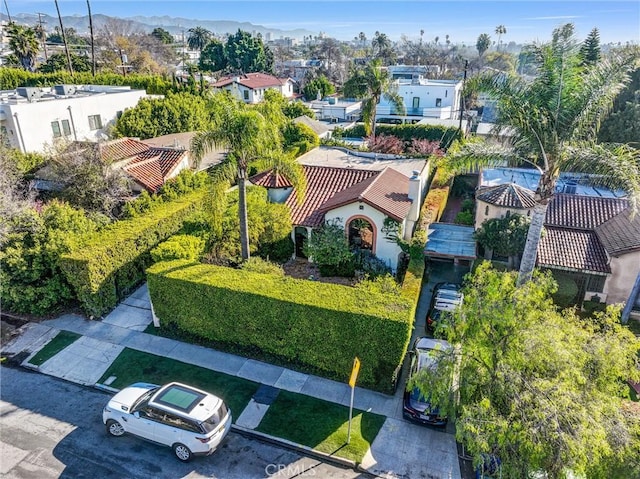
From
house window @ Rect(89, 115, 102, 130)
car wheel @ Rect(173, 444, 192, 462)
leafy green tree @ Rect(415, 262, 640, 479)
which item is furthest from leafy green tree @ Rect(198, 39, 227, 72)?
leafy green tree @ Rect(415, 262, 640, 479)

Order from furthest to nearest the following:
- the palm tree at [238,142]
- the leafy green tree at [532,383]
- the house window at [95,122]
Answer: the house window at [95,122] → the palm tree at [238,142] → the leafy green tree at [532,383]

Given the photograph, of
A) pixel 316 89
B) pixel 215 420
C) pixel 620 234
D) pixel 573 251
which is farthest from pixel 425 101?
pixel 215 420

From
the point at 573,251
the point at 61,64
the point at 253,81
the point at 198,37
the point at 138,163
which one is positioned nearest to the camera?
the point at 573,251

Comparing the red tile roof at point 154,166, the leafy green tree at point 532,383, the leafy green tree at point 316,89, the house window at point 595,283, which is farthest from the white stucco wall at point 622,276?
the leafy green tree at point 316,89

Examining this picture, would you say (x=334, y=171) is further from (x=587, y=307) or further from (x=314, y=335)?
(x=587, y=307)

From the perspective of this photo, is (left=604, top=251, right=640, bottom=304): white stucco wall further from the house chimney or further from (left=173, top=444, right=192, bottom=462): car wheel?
(left=173, top=444, right=192, bottom=462): car wheel

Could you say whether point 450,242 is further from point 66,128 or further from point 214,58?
point 214,58

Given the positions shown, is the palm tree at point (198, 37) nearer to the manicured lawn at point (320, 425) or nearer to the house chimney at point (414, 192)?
the house chimney at point (414, 192)
